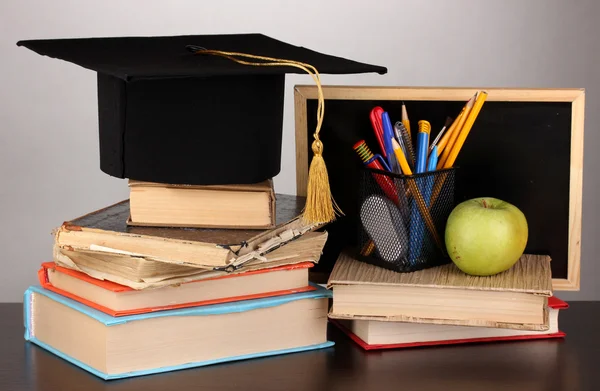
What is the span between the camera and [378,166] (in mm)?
1263

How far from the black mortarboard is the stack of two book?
0.04 metres

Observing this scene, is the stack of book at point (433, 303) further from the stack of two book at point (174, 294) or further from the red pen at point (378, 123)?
the red pen at point (378, 123)

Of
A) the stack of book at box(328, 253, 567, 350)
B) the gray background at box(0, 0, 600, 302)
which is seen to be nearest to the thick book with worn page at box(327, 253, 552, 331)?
the stack of book at box(328, 253, 567, 350)

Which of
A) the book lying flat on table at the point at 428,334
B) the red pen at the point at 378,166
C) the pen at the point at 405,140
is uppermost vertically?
the pen at the point at 405,140

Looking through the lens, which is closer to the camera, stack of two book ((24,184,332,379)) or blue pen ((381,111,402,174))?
stack of two book ((24,184,332,379))

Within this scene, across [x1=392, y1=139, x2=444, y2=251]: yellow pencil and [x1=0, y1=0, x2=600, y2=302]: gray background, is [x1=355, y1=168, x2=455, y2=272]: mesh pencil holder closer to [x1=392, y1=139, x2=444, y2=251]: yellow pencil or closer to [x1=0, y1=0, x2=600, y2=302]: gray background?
[x1=392, y1=139, x2=444, y2=251]: yellow pencil

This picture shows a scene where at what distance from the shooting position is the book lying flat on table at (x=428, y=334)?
1216mm

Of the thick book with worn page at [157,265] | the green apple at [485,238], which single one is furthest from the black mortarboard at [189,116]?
the green apple at [485,238]

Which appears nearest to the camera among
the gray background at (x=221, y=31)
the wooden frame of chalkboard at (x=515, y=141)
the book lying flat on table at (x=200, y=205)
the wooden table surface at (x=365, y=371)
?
the wooden table surface at (x=365, y=371)

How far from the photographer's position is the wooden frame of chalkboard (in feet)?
4.39

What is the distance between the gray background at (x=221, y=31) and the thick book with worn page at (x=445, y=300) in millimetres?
1117

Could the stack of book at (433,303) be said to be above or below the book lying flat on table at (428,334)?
above

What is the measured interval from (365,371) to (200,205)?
293 mm

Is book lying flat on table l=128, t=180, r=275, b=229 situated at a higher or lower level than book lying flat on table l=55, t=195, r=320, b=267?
higher
